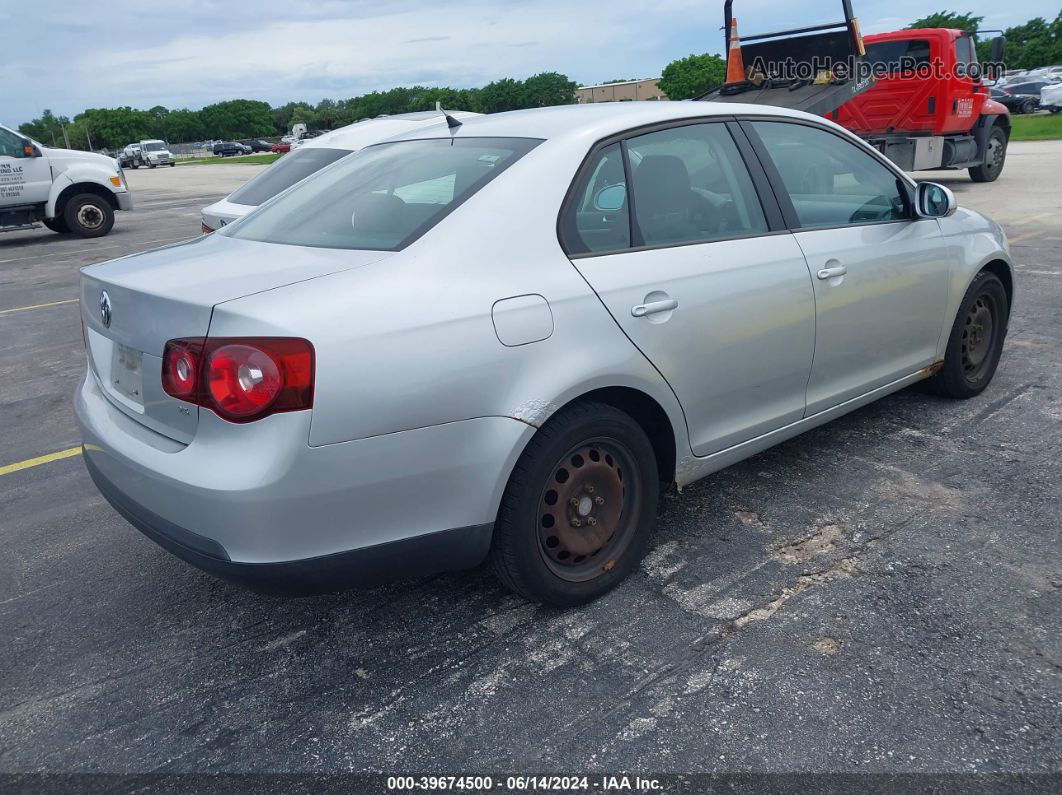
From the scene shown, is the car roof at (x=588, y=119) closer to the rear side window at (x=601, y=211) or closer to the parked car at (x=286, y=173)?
the rear side window at (x=601, y=211)

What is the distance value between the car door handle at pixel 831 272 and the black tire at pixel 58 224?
574 inches

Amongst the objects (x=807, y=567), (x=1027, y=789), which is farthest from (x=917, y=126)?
(x=1027, y=789)

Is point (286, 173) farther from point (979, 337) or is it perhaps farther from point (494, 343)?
point (494, 343)

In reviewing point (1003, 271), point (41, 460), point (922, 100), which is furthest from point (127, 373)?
point (922, 100)

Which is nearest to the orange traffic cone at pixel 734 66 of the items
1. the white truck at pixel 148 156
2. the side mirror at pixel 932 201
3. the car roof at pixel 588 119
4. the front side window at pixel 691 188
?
the side mirror at pixel 932 201

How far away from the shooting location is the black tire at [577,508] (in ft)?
8.91

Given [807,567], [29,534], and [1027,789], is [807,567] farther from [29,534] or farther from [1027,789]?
[29,534]

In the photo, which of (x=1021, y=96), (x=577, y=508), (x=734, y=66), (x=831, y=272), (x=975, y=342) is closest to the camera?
(x=577, y=508)

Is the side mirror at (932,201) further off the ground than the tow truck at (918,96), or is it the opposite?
the tow truck at (918,96)

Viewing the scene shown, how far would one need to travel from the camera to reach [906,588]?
3.02m

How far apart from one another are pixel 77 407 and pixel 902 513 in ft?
10.4

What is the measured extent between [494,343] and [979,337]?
334cm

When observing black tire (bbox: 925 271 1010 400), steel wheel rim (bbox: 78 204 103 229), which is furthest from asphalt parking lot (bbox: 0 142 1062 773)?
steel wheel rim (bbox: 78 204 103 229)

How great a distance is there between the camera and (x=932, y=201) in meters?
4.13
